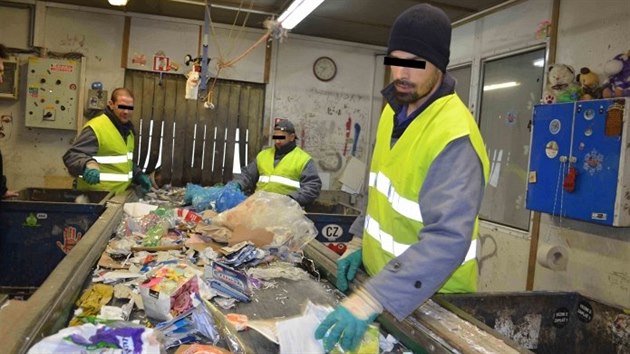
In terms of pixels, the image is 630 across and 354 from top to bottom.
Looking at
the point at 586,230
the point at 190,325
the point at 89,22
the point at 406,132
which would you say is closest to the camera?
the point at 190,325

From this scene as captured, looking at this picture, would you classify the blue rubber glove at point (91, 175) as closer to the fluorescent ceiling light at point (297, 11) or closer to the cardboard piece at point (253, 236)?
the cardboard piece at point (253, 236)

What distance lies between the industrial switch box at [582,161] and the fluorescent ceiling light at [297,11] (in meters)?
2.25

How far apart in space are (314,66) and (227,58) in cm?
122

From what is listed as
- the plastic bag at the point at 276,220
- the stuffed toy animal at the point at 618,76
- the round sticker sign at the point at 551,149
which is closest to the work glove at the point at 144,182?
the plastic bag at the point at 276,220

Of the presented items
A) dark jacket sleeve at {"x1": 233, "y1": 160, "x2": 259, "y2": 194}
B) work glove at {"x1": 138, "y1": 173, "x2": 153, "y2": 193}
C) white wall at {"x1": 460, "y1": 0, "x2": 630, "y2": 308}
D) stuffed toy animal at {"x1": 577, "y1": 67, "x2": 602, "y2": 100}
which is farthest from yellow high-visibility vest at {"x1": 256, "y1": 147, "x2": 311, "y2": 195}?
stuffed toy animal at {"x1": 577, "y1": 67, "x2": 602, "y2": 100}

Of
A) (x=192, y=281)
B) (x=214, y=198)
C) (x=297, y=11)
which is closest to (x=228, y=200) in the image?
(x=214, y=198)

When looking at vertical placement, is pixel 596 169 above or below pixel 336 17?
below

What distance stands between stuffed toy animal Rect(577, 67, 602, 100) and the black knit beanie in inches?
100.0

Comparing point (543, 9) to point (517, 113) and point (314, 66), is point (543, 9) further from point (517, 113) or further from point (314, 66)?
point (314, 66)

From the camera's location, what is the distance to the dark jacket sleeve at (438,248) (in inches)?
52.2

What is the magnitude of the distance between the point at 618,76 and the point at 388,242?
264 centimetres

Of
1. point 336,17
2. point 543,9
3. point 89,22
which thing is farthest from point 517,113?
point 89,22

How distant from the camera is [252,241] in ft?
7.97

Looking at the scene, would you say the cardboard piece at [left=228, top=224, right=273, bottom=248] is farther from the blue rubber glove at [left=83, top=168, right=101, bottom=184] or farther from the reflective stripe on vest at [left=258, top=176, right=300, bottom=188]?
the reflective stripe on vest at [left=258, top=176, right=300, bottom=188]
